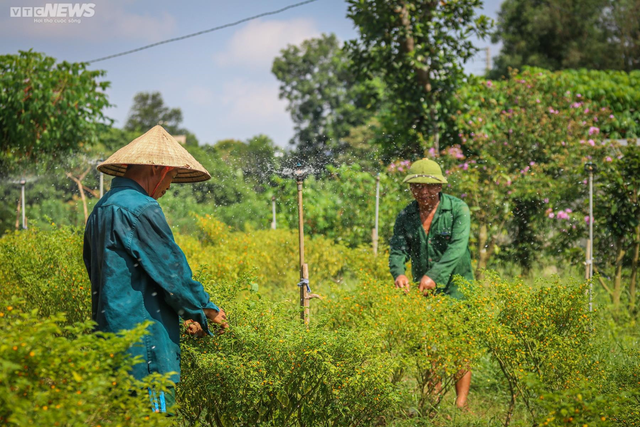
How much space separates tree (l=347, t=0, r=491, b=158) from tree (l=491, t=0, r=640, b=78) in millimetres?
17073

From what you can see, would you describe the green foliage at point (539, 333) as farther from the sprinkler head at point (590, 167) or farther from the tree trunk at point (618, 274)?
the tree trunk at point (618, 274)

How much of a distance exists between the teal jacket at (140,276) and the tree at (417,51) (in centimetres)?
732

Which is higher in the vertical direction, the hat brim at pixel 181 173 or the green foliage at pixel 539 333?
the hat brim at pixel 181 173

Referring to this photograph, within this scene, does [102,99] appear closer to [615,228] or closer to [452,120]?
[452,120]

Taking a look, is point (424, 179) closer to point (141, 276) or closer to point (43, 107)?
point (141, 276)

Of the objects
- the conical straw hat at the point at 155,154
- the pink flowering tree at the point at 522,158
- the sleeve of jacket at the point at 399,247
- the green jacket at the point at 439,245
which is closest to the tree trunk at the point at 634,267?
the pink flowering tree at the point at 522,158

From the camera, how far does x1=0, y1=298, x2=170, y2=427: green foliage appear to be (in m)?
1.67

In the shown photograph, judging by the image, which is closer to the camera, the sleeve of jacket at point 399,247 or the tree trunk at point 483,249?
the sleeve of jacket at point 399,247

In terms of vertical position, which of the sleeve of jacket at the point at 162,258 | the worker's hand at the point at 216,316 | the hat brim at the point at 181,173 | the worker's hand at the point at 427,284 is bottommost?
the worker's hand at the point at 427,284

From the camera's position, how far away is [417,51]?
919cm

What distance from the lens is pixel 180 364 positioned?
2.87 m

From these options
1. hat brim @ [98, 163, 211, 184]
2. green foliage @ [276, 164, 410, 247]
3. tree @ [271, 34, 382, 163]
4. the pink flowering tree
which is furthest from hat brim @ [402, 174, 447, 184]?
tree @ [271, 34, 382, 163]

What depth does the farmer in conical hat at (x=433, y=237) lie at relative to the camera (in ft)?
14.0

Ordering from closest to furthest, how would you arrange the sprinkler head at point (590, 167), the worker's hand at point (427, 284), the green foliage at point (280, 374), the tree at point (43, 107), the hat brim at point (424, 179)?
the green foliage at point (280, 374) < the worker's hand at point (427, 284) < the hat brim at point (424, 179) < the sprinkler head at point (590, 167) < the tree at point (43, 107)
